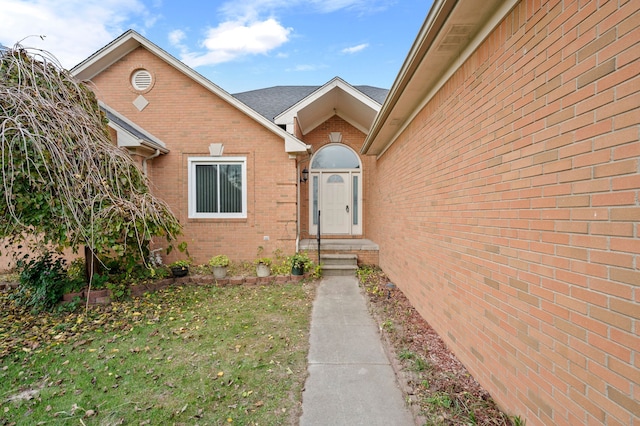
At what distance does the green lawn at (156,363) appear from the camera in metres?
2.38

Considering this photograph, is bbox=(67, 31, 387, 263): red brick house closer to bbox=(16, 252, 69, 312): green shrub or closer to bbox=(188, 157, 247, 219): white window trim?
bbox=(188, 157, 247, 219): white window trim

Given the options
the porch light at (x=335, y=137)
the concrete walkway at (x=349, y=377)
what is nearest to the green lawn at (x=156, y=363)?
the concrete walkway at (x=349, y=377)

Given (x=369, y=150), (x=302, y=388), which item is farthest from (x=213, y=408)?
(x=369, y=150)

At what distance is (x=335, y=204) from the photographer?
971 cm

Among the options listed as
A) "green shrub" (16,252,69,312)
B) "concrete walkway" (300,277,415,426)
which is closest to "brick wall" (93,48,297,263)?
"green shrub" (16,252,69,312)

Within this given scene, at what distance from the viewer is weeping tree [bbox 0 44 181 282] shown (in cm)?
386

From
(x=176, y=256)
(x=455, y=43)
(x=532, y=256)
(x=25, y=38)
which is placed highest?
(x=25, y=38)

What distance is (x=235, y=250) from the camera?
7.55m

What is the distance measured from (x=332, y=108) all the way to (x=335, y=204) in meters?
3.24

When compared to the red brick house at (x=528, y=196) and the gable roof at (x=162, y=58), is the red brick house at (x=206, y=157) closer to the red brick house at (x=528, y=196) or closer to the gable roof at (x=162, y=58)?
the gable roof at (x=162, y=58)

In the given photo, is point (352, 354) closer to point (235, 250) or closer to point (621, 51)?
point (621, 51)

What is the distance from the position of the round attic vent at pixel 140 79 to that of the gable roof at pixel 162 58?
59cm

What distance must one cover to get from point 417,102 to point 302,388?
4.19m

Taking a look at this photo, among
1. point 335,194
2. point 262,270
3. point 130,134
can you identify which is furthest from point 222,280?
point 335,194
